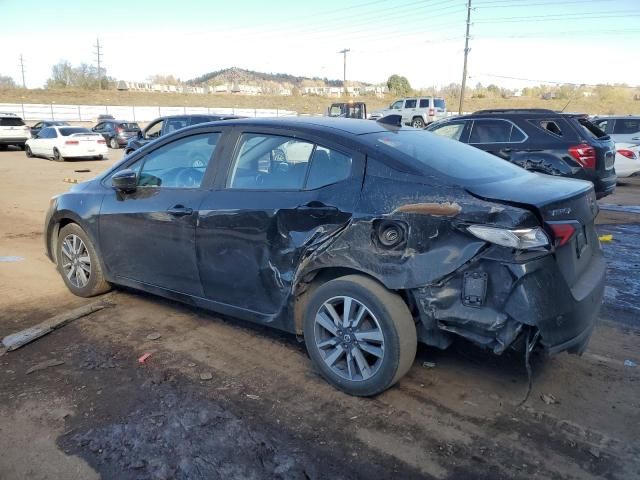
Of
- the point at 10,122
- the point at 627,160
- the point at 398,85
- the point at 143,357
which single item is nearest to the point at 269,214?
the point at 143,357

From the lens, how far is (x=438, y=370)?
367cm

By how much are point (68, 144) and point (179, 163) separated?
18650mm

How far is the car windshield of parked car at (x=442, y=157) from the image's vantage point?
3.29 m

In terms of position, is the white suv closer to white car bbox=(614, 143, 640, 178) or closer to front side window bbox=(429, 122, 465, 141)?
front side window bbox=(429, 122, 465, 141)

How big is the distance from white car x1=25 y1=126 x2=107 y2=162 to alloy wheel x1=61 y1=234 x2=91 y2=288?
1710 centimetres

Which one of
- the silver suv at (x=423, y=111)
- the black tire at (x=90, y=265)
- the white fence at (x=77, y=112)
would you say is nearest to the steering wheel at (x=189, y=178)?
the black tire at (x=90, y=265)

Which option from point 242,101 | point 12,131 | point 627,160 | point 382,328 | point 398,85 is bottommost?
point 382,328

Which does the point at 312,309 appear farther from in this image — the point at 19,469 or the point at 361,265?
→ the point at 19,469

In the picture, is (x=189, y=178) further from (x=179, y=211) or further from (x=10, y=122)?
(x=10, y=122)

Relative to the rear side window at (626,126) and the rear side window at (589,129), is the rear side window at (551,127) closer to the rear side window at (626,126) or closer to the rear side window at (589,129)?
the rear side window at (589,129)

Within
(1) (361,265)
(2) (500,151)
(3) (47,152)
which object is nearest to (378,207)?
(1) (361,265)

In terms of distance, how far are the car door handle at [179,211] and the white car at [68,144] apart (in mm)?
18525

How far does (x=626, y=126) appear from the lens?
15.2m

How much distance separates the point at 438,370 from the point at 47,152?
71.1ft
